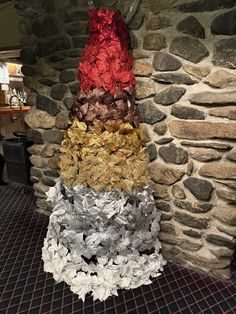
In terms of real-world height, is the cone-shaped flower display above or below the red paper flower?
below

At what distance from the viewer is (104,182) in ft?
5.14

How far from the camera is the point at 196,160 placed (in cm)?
161

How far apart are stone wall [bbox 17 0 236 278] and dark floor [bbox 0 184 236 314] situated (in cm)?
13

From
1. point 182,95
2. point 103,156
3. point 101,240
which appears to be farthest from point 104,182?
point 182,95

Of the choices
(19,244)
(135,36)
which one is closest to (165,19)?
(135,36)

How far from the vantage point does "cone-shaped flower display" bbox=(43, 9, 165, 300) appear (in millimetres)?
1522

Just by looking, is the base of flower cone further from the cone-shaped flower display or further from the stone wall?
the stone wall

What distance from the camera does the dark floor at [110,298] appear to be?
4.95 ft

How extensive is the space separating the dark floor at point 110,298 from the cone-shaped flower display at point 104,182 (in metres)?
0.08

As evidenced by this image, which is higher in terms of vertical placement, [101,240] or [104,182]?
[104,182]

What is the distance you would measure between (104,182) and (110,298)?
26.9 inches

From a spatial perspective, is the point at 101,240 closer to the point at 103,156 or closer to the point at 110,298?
the point at 110,298

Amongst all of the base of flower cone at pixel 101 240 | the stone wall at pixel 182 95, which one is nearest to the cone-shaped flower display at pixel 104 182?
the base of flower cone at pixel 101 240

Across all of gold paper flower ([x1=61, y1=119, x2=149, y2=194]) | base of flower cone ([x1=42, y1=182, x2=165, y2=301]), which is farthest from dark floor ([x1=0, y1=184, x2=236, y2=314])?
gold paper flower ([x1=61, y1=119, x2=149, y2=194])
